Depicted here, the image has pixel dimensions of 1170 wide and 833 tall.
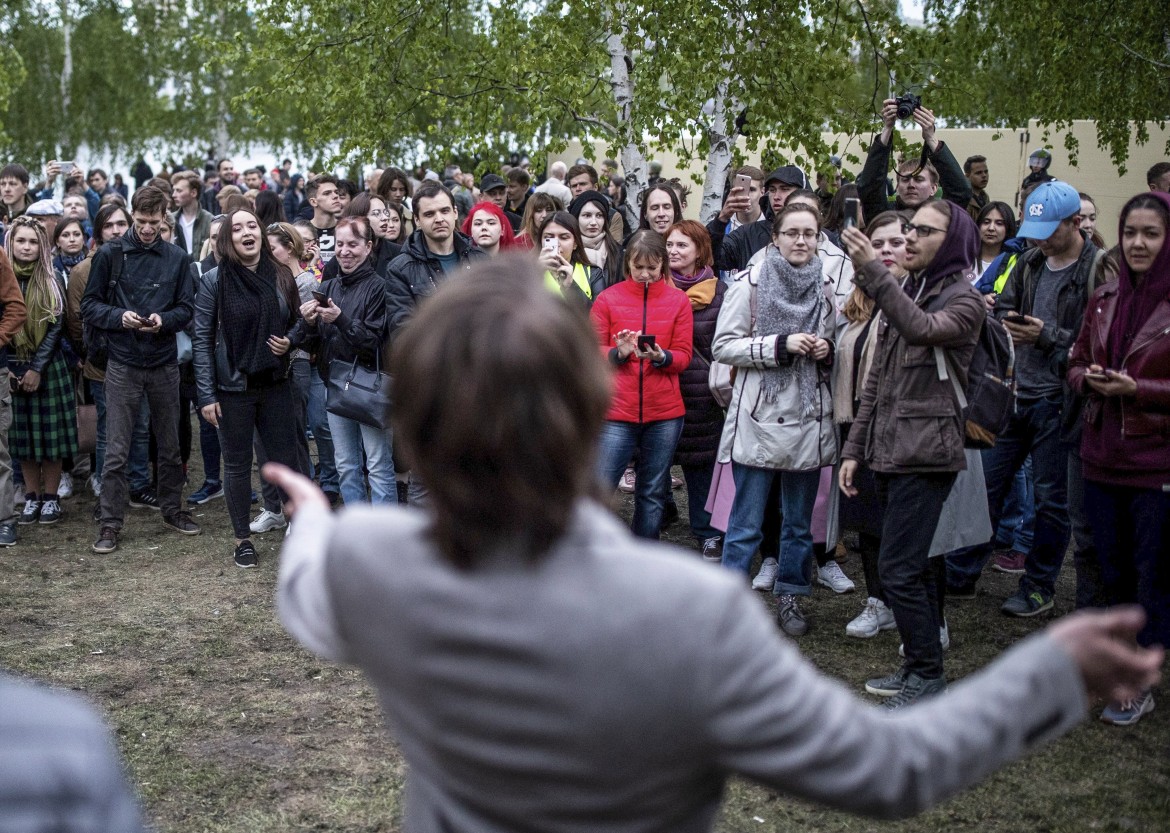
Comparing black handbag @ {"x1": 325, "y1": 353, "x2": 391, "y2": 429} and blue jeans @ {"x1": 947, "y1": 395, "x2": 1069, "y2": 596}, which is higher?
black handbag @ {"x1": 325, "y1": 353, "x2": 391, "y2": 429}

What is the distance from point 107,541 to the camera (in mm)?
7781

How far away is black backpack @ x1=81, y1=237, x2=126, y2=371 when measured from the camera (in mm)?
7805

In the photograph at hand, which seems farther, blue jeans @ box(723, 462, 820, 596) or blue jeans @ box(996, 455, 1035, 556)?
blue jeans @ box(996, 455, 1035, 556)

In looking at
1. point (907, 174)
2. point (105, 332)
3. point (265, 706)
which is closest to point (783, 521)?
point (265, 706)

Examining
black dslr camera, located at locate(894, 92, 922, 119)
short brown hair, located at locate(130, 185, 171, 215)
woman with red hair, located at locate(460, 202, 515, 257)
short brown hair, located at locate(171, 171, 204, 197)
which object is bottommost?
woman with red hair, located at locate(460, 202, 515, 257)

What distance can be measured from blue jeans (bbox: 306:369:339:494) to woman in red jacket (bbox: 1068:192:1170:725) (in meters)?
5.23

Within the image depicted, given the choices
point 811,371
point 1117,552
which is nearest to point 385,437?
point 811,371

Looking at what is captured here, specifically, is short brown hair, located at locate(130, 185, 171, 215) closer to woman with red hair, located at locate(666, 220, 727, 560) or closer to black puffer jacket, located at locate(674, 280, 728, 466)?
woman with red hair, located at locate(666, 220, 727, 560)

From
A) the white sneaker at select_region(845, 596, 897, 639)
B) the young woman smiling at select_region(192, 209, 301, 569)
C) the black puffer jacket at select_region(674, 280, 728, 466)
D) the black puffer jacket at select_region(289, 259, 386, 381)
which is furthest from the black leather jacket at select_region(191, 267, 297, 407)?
the white sneaker at select_region(845, 596, 897, 639)

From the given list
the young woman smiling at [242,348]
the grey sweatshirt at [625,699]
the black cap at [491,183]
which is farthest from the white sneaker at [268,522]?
the grey sweatshirt at [625,699]

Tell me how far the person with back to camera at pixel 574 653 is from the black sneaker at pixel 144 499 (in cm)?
784

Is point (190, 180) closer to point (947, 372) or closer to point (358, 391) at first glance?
point (358, 391)

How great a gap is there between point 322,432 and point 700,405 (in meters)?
2.93

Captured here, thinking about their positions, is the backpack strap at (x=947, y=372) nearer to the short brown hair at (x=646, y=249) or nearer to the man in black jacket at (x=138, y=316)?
the short brown hair at (x=646, y=249)
